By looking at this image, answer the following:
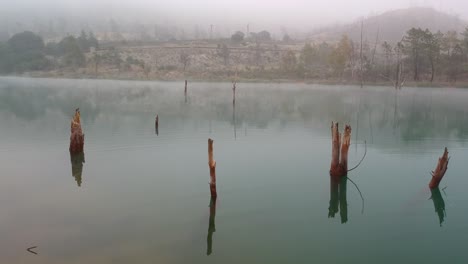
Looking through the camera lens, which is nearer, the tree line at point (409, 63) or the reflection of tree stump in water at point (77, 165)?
the reflection of tree stump in water at point (77, 165)

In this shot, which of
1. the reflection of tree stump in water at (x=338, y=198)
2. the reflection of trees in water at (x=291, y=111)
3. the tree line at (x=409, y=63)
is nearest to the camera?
the reflection of tree stump in water at (x=338, y=198)

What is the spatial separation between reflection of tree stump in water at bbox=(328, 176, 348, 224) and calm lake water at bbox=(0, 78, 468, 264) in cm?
9

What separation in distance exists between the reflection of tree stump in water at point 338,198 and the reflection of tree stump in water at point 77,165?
→ 37.0 feet

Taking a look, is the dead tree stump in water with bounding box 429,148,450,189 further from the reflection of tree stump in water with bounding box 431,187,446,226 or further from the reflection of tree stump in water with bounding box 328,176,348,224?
the reflection of tree stump in water with bounding box 328,176,348,224

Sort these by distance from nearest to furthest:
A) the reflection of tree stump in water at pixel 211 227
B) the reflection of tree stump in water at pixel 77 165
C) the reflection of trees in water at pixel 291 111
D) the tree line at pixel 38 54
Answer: the reflection of tree stump in water at pixel 211 227
the reflection of tree stump in water at pixel 77 165
the reflection of trees in water at pixel 291 111
the tree line at pixel 38 54

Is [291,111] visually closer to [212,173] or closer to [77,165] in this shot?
[77,165]

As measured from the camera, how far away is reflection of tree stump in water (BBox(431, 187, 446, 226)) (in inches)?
636

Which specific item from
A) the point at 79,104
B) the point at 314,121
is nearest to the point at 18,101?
the point at 79,104

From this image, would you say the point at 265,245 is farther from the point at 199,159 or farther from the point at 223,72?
the point at 223,72

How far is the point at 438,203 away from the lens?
17484 millimetres

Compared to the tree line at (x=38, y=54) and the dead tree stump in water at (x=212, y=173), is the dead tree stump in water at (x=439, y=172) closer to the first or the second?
the dead tree stump in water at (x=212, y=173)

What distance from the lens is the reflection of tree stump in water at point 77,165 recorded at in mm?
20359

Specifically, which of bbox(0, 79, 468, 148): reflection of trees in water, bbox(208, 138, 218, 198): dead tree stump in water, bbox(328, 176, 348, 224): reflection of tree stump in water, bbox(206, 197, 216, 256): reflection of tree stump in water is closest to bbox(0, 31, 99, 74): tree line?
bbox(0, 79, 468, 148): reflection of trees in water

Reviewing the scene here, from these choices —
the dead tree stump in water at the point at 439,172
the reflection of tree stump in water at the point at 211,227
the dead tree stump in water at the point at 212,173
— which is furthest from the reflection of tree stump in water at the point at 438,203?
the dead tree stump in water at the point at 212,173
